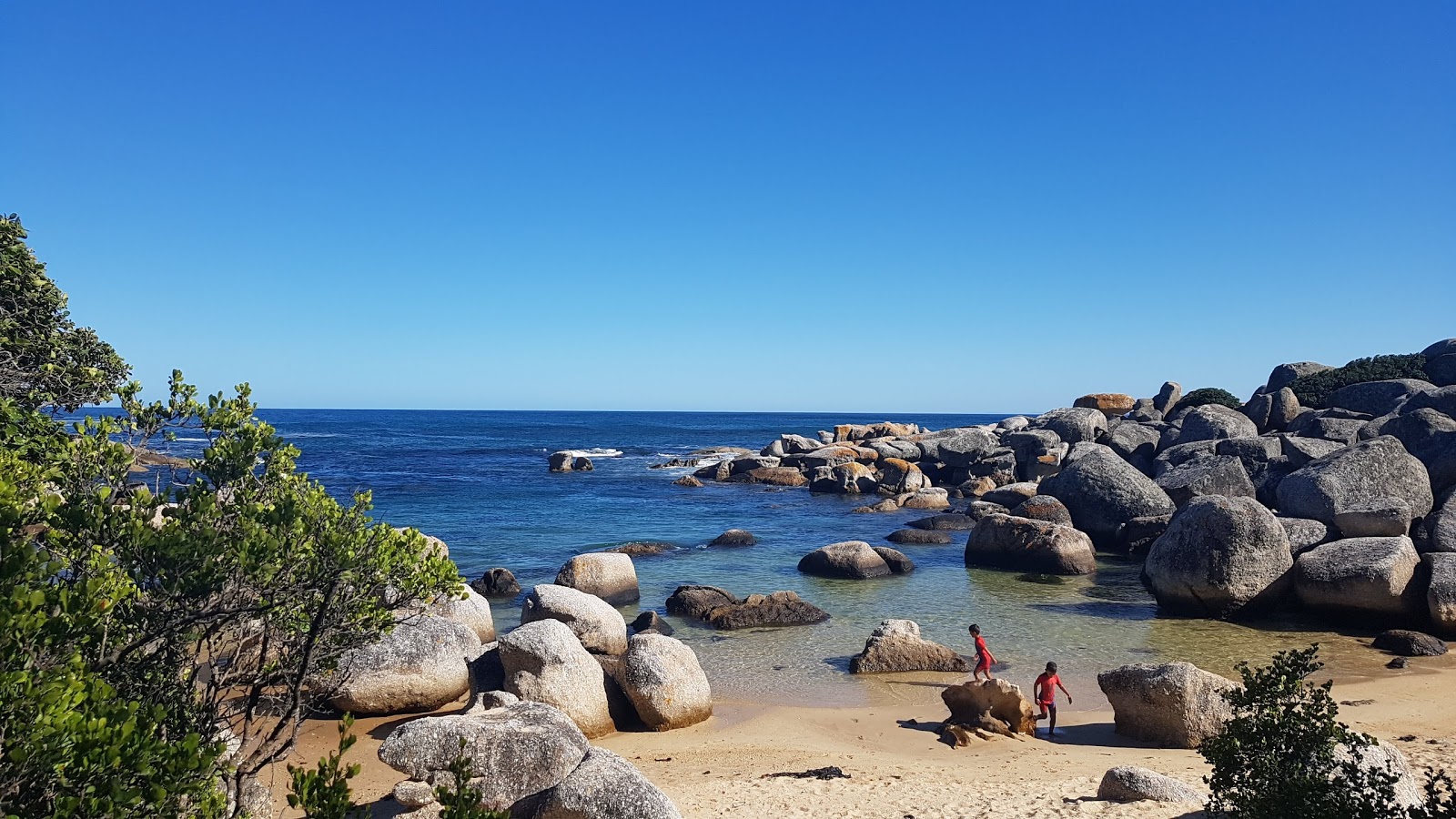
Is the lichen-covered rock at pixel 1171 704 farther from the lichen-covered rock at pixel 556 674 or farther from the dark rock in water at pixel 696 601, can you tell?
the dark rock in water at pixel 696 601

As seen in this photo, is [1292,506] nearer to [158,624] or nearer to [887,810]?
[887,810]

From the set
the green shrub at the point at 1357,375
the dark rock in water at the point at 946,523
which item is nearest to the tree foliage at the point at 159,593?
the dark rock in water at the point at 946,523

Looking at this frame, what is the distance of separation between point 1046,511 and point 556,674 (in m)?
20.4

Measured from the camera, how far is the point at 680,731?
12.8 metres

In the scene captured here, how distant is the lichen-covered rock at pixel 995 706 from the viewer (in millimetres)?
12586

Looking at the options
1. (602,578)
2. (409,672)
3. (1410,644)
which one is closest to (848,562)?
(602,578)

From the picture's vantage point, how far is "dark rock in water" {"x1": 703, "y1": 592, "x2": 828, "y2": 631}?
18.7 metres

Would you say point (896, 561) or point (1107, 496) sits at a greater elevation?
point (1107, 496)

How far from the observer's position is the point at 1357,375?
4006 cm

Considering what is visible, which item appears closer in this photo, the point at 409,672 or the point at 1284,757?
the point at 1284,757

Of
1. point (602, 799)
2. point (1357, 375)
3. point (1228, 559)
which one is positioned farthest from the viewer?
point (1357, 375)

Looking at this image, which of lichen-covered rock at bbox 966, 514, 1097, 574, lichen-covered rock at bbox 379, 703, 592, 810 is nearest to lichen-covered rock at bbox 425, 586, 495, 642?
lichen-covered rock at bbox 379, 703, 592, 810

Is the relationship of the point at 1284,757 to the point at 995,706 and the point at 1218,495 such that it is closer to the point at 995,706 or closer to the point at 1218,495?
the point at 995,706

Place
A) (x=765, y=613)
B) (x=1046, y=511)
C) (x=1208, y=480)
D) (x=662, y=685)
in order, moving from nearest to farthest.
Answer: (x=662, y=685) < (x=765, y=613) < (x=1208, y=480) < (x=1046, y=511)
